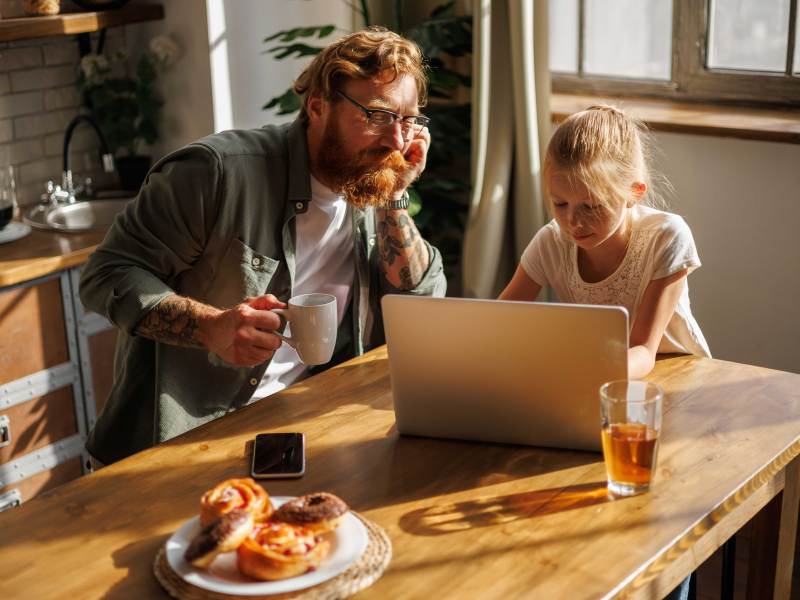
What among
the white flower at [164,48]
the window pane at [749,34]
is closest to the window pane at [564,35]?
the window pane at [749,34]

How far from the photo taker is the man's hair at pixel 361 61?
1.97 meters

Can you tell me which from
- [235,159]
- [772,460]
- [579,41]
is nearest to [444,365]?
[772,460]

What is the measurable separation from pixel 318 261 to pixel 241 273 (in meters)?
0.20

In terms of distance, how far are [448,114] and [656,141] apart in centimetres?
65

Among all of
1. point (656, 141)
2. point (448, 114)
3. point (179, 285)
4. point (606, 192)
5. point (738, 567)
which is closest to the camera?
point (606, 192)

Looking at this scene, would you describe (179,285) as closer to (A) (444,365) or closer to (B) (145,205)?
(B) (145,205)

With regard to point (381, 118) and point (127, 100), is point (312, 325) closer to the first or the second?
point (381, 118)

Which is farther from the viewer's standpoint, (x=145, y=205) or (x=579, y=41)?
(x=579, y=41)

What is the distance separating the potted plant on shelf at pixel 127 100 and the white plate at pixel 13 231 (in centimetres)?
51

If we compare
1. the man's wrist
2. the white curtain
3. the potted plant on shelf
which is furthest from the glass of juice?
the potted plant on shelf

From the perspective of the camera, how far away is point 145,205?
195 cm

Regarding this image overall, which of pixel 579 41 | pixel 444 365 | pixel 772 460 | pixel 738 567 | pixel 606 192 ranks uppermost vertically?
pixel 579 41

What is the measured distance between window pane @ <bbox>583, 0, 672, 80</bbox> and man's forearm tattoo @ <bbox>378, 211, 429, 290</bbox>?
1442 mm

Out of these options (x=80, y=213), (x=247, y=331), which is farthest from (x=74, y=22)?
(x=247, y=331)
